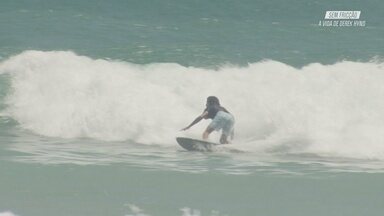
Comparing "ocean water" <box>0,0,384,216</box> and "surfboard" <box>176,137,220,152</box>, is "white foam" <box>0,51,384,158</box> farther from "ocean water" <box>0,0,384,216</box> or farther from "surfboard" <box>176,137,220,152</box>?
"surfboard" <box>176,137,220,152</box>

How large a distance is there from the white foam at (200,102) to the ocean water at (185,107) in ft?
0.14

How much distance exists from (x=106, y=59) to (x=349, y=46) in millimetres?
8514

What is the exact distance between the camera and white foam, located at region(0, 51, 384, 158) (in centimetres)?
1723

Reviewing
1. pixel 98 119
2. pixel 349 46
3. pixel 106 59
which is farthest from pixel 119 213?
pixel 349 46

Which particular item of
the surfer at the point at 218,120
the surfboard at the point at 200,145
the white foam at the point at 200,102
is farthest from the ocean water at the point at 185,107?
the surfer at the point at 218,120

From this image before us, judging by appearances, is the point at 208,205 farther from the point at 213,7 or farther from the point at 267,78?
the point at 213,7

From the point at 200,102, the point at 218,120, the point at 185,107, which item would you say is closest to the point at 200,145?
the point at 218,120

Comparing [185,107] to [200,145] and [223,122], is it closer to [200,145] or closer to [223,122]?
[223,122]

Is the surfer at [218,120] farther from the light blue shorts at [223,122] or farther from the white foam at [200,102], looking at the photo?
the white foam at [200,102]

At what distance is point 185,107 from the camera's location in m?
19.9

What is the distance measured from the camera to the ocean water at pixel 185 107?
457 inches

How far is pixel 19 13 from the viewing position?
3083cm

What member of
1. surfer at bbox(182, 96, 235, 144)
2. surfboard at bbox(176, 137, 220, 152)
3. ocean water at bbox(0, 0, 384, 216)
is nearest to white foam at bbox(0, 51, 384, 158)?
ocean water at bbox(0, 0, 384, 216)

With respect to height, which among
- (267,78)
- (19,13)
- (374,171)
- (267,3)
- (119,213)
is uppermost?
(267,3)
